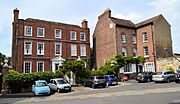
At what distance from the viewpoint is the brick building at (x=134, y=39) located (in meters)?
40.0

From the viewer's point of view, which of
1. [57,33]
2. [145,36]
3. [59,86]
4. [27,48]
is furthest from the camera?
[145,36]

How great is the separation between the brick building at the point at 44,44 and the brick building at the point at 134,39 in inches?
162

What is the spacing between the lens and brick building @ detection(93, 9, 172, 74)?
40.0m

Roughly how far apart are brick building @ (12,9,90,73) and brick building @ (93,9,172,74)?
4115 millimetres

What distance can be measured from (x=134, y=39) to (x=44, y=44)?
1826 centimetres

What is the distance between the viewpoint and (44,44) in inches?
1459

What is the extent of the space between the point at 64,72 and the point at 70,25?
13.6m

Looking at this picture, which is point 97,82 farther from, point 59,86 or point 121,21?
point 121,21

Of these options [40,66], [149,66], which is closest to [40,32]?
[40,66]

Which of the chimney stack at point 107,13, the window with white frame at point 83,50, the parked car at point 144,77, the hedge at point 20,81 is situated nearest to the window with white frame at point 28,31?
the window with white frame at point 83,50

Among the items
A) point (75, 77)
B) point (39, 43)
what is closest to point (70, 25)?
point (39, 43)

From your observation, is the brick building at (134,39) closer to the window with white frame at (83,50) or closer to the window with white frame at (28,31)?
the window with white frame at (83,50)

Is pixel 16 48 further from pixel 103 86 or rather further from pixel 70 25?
pixel 103 86

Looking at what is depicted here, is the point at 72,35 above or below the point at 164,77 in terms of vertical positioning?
above
